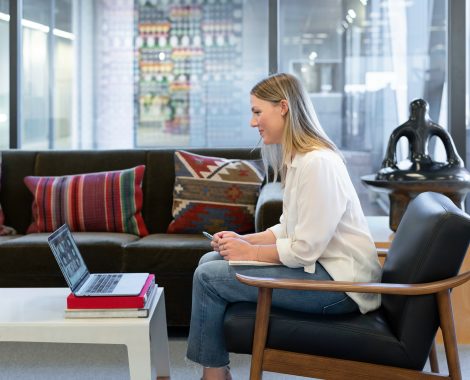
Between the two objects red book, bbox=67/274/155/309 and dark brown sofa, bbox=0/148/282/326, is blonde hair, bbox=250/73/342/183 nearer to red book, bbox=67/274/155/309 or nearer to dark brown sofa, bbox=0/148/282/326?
red book, bbox=67/274/155/309

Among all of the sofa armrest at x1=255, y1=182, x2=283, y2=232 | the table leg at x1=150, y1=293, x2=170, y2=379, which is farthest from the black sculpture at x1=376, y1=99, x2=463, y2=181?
the table leg at x1=150, y1=293, x2=170, y2=379

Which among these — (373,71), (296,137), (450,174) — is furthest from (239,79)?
(296,137)

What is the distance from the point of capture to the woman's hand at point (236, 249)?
244 centimetres

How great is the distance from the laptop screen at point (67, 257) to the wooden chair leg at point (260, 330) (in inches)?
22.7

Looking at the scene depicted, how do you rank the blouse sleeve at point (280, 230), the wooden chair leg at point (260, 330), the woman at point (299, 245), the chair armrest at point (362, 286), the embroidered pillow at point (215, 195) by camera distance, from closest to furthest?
the chair armrest at point (362, 286), the wooden chair leg at point (260, 330), the woman at point (299, 245), the blouse sleeve at point (280, 230), the embroidered pillow at point (215, 195)

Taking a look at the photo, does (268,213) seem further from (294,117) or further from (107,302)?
(107,302)

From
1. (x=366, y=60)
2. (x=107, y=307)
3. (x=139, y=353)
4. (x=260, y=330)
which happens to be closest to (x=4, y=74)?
(x=366, y=60)

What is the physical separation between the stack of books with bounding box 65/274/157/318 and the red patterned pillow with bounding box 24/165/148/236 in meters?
A: 1.70

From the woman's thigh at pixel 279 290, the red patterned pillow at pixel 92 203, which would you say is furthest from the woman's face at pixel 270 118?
the red patterned pillow at pixel 92 203

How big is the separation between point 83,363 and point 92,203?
1.06m

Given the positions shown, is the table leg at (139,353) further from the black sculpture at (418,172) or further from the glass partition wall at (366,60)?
the glass partition wall at (366,60)

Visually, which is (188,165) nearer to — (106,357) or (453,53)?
(106,357)

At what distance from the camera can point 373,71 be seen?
4703mm

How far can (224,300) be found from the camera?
7.84 ft
